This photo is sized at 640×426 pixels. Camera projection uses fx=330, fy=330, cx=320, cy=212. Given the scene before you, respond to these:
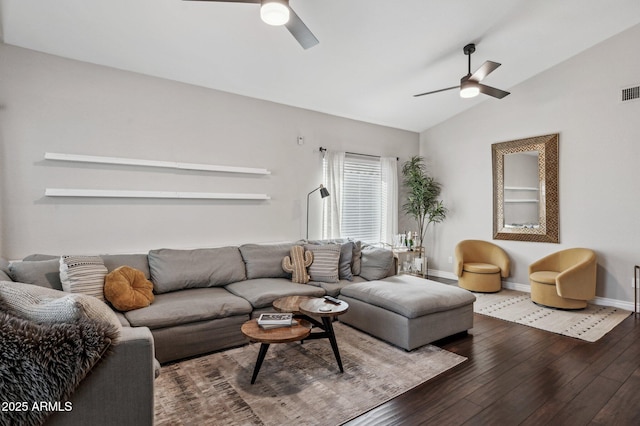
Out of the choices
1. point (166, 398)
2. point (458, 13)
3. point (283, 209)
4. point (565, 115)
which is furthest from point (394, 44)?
point (166, 398)

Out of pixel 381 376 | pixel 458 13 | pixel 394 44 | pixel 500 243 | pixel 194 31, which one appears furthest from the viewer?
pixel 500 243

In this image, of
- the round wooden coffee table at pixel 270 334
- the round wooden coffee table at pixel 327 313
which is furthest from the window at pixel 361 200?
the round wooden coffee table at pixel 270 334

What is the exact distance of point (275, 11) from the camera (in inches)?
84.7

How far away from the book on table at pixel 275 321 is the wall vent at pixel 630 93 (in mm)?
4973

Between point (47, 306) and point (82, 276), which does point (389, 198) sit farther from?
point (47, 306)

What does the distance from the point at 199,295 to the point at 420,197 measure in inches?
165

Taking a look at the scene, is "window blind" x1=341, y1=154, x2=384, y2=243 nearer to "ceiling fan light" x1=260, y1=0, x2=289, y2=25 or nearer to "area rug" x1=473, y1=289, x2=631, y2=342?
"area rug" x1=473, y1=289, x2=631, y2=342

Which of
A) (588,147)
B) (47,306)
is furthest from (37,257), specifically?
(588,147)

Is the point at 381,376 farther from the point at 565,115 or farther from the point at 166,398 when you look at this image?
the point at 565,115

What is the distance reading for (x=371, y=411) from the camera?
2.14 meters

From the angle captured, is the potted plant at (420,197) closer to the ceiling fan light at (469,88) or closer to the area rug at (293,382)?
the ceiling fan light at (469,88)

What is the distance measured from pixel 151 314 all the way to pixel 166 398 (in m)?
0.71

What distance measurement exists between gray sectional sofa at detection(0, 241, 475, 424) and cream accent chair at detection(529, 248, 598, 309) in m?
1.68

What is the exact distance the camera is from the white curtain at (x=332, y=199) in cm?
513
